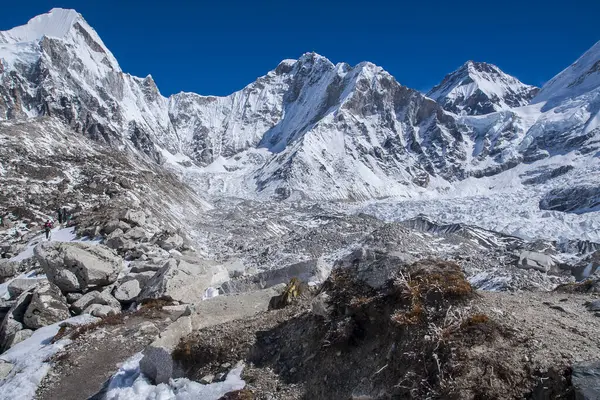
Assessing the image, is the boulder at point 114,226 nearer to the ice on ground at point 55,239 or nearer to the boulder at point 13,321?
the ice on ground at point 55,239

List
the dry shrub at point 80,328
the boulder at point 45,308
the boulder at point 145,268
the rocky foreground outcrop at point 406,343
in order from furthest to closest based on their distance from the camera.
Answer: the boulder at point 145,268 < the boulder at point 45,308 < the dry shrub at point 80,328 < the rocky foreground outcrop at point 406,343

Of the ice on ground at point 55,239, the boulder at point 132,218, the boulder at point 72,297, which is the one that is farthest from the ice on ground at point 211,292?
the boulder at point 132,218

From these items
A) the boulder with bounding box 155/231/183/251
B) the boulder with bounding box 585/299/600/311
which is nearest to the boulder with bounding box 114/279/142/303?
the boulder with bounding box 155/231/183/251

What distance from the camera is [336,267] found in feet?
29.8

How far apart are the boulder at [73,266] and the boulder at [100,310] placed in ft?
7.28

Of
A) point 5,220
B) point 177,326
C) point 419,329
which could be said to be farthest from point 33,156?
point 419,329

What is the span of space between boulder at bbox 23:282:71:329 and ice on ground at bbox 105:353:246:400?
299 inches

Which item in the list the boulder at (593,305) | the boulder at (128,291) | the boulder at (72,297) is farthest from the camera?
the boulder at (128,291)

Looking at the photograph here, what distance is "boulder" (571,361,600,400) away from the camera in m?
4.55

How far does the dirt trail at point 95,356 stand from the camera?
1088 centimetres

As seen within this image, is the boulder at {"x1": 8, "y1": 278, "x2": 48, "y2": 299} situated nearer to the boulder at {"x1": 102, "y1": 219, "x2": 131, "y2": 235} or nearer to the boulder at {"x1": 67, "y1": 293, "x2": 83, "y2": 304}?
the boulder at {"x1": 67, "y1": 293, "x2": 83, "y2": 304}

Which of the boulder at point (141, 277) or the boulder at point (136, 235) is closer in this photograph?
the boulder at point (141, 277)

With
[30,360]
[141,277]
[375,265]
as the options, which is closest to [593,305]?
[375,265]

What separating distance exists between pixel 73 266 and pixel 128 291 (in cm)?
257
